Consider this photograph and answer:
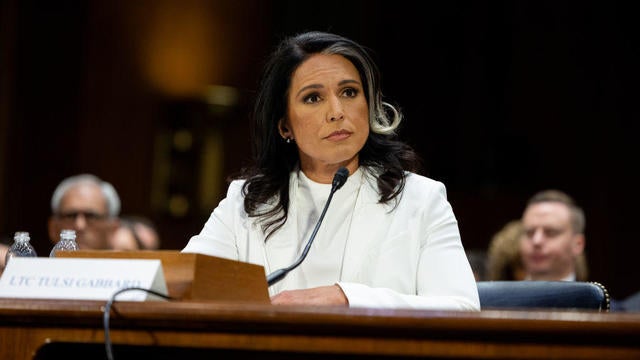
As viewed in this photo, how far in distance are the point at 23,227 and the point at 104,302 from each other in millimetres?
5304

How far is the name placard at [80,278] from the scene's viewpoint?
1605mm

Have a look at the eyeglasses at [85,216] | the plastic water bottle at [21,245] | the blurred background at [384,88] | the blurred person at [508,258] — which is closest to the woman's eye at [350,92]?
the plastic water bottle at [21,245]

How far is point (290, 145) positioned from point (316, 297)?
89cm

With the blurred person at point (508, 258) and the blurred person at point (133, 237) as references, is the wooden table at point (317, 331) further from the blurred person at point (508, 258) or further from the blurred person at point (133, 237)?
the blurred person at point (508, 258)

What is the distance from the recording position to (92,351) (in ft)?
5.50

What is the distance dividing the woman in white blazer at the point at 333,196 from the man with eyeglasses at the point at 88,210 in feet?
6.48

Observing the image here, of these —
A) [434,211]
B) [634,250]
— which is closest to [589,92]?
[634,250]

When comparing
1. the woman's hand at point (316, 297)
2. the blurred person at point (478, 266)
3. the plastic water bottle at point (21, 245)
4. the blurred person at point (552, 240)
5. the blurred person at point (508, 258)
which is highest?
the woman's hand at point (316, 297)

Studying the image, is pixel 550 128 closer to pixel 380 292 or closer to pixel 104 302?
pixel 380 292

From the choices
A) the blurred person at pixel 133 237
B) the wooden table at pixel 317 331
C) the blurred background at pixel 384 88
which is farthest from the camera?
the blurred background at pixel 384 88

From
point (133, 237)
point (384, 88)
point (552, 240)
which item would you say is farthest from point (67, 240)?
point (384, 88)

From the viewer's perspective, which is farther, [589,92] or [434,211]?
[589,92]

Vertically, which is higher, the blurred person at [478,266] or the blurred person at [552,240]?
the blurred person at [552,240]

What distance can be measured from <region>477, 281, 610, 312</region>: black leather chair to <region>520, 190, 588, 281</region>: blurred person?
2388mm
